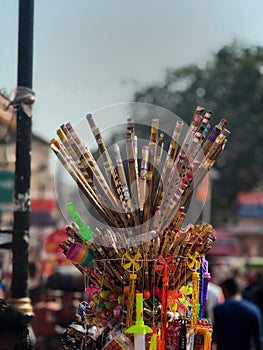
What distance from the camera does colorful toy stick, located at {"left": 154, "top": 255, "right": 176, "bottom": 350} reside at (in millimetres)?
2636

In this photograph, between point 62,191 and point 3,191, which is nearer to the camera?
point 62,191

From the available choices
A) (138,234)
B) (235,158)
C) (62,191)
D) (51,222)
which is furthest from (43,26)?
(235,158)

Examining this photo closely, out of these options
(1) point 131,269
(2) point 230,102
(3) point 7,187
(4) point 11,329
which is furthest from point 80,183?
(2) point 230,102

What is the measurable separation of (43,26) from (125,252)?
164cm

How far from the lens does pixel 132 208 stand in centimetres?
276

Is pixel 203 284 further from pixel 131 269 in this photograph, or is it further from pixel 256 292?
pixel 256 292

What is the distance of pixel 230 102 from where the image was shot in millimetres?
17453

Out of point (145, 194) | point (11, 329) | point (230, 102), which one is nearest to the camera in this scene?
point (145, 194)

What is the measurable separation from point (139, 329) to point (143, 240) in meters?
0.33

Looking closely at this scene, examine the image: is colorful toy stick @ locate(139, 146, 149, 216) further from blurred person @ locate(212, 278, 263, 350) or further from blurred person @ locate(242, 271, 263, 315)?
blurred person @ locate(242, 271, 263, 315)

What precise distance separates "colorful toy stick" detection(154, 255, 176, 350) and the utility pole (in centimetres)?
110

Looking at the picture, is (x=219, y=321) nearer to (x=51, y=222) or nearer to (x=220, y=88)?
(x=220, y=88)

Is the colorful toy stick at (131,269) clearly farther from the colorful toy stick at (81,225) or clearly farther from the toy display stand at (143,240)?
the colorful toy stick at (81,225)

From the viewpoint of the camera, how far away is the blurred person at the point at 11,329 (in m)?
3.01
